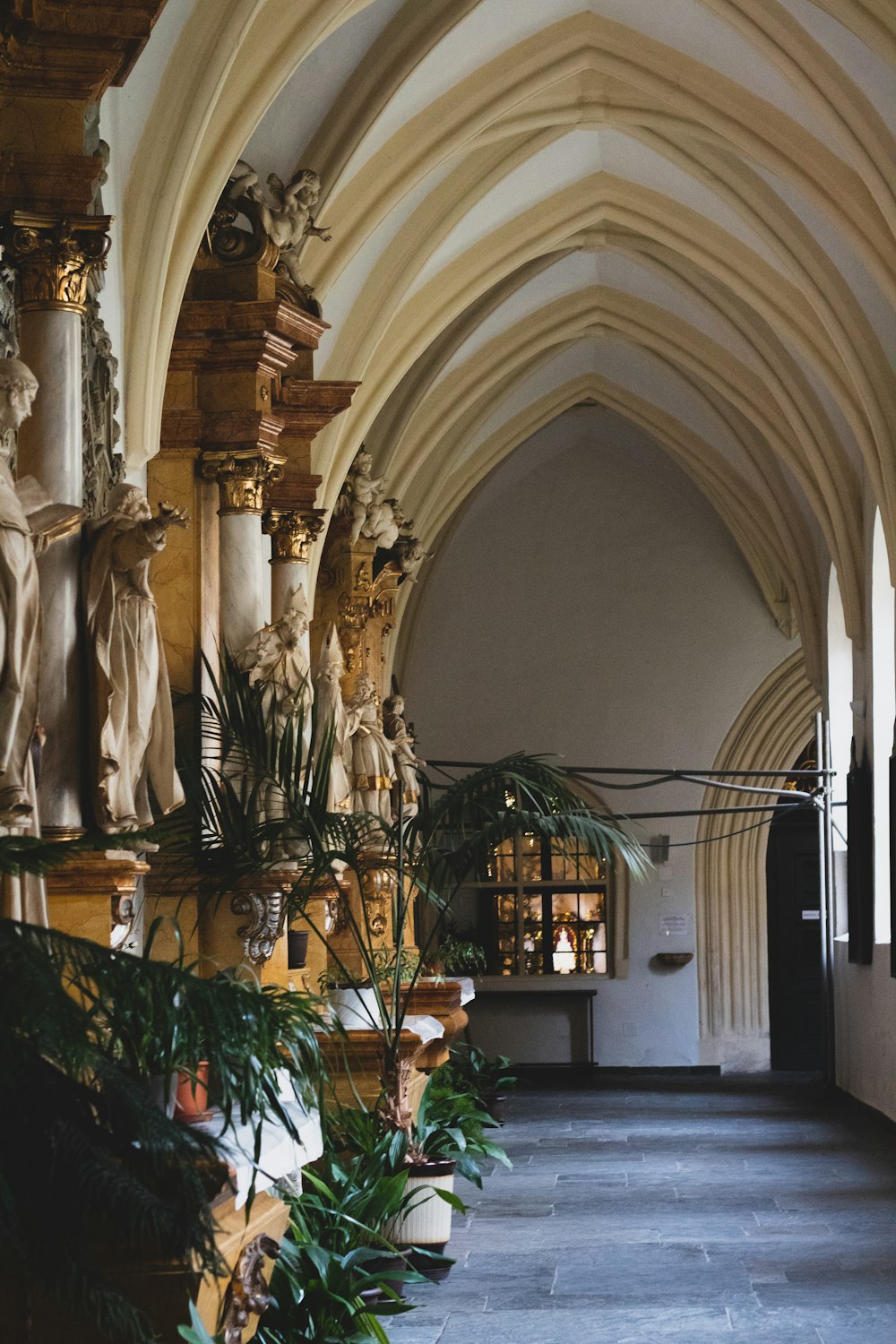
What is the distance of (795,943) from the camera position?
19156 millimetres

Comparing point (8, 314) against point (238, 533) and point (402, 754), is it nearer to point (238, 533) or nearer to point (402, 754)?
point (238, 533)

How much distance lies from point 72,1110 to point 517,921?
16376 mm

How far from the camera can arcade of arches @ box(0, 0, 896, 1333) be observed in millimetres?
6680

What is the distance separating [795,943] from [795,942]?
0.9 inches

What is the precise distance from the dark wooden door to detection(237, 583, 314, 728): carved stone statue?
11.9 meters

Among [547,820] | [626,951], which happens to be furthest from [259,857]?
[626,951]

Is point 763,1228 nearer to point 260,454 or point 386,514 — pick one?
point 260,454

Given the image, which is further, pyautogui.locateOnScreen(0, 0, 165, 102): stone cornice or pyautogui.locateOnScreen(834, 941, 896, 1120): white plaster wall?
pyautogui.locateOnScreen(834, 941, 896, 1120): white plaster wall

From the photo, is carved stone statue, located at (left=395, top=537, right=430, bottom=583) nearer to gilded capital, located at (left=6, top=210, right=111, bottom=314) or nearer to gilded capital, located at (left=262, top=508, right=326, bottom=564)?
gilded capital, located at (left=262, top=508, right=326, bottom=564)

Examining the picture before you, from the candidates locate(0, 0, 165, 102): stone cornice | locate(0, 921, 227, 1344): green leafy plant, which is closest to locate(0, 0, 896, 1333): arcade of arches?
locate(0, 0, 165, 102): stone cornice

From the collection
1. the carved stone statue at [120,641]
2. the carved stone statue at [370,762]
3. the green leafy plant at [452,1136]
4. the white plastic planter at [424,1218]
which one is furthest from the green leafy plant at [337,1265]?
the carved stone statue at [370,762]

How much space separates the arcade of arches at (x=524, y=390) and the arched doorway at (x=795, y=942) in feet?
0.57

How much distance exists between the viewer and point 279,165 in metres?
9.12

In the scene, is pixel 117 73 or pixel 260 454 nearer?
pixel 117 73
